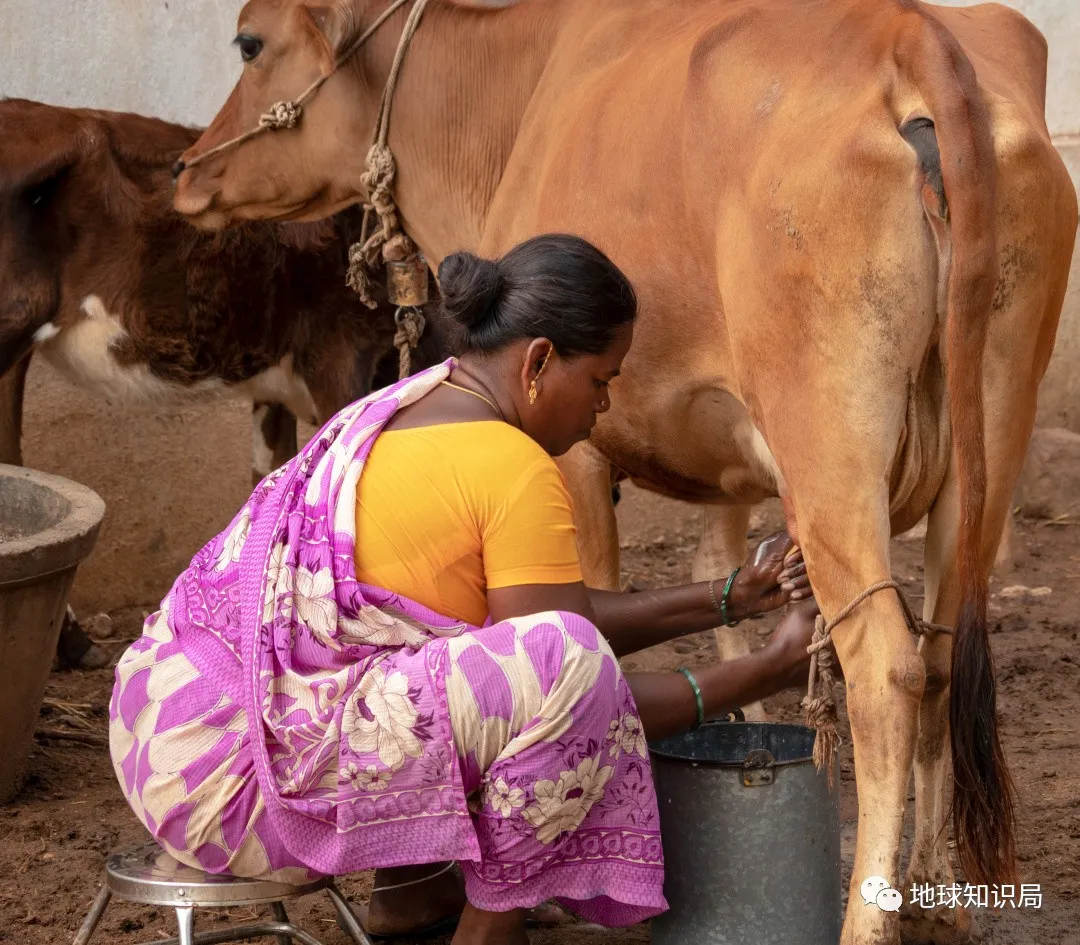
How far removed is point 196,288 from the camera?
488cm

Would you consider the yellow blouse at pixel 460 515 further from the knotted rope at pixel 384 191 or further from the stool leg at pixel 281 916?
the knotted rope at pixel 384 191

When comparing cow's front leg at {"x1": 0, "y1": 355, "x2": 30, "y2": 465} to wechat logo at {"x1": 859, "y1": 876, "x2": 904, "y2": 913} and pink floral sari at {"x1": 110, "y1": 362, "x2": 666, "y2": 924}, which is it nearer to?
pink floral sari at {"x1": 110, "y1": 362, "x2": 666, "y2": 924}

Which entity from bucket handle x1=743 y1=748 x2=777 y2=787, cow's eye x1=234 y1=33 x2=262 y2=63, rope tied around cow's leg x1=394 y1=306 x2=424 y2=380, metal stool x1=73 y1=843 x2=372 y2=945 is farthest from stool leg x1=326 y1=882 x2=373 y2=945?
cow's eye x1=234 y1=33 x2=262 y2=63

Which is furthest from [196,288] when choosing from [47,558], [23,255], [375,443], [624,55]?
[375,443]

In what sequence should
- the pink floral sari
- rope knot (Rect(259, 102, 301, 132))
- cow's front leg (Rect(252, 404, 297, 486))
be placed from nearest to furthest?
the pink floral sari → rope knot (Rect(259, 102, 301, 132)) → cow's front leg (Rect(252, 404, 297, 486))

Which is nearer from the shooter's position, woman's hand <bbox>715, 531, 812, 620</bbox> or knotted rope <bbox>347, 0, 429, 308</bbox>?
woman's hand <bbox>715, 531, 812, 620</bbox>

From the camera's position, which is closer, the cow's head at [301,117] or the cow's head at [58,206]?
the cow's head at [301,117]

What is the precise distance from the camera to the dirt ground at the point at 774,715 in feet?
9.95

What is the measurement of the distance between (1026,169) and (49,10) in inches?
160

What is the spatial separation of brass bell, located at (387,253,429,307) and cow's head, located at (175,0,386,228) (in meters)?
0.23

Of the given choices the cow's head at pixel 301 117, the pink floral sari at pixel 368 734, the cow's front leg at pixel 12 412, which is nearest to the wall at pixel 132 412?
the cow's front leg at pixel 12 412

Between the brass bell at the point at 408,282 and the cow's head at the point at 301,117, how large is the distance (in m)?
0.23

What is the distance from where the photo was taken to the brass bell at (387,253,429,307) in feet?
13.9

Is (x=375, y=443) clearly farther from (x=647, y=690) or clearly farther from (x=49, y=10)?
(x=49, y=10)
